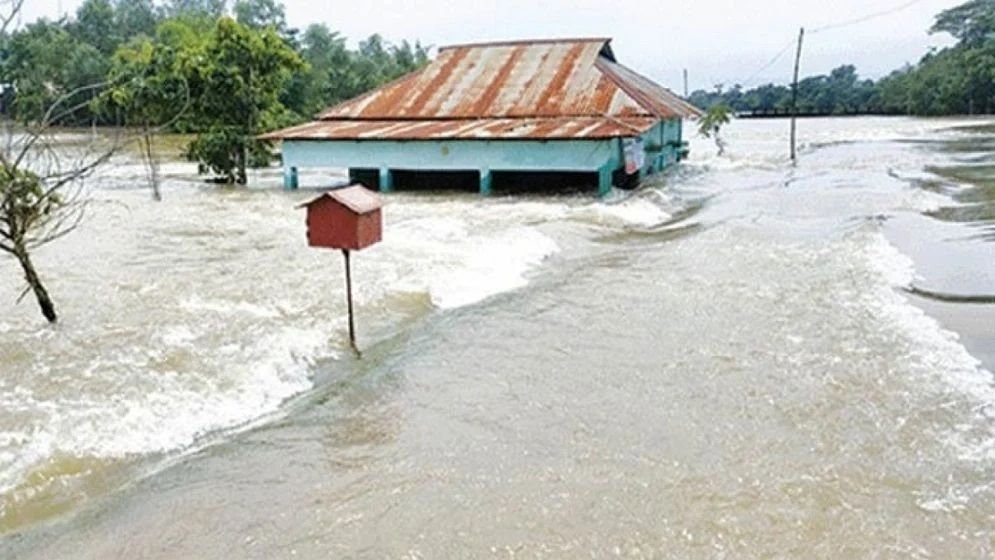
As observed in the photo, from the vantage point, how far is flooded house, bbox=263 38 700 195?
21031 millimetres

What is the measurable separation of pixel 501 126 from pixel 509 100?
2.65m

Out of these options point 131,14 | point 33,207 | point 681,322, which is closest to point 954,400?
point 681,322

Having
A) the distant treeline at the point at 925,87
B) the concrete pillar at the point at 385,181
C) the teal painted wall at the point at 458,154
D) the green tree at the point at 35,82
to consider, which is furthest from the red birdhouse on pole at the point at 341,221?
the distant treeline at the point at 925,87

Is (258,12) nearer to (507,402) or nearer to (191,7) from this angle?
(191,7)

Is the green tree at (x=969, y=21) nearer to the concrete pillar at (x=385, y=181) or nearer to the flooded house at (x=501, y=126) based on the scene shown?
the flooded house at (x=501, y=126)

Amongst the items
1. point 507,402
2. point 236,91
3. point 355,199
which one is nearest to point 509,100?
point 236,91

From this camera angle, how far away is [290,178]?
23.6 m

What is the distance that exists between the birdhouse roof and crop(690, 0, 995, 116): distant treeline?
5790cm

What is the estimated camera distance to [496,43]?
91.7 feet

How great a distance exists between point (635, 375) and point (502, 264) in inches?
208

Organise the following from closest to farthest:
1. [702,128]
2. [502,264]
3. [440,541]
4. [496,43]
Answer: [440,541] → [502,264] → [496,43] → [702,128]

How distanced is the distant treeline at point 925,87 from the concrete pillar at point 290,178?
44.8 m

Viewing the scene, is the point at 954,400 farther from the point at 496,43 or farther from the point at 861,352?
the point at 496,43

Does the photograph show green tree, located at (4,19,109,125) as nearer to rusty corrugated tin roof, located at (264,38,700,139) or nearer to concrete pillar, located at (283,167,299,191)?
rusty corrugated tin roof, located at (264,38,700,139)
